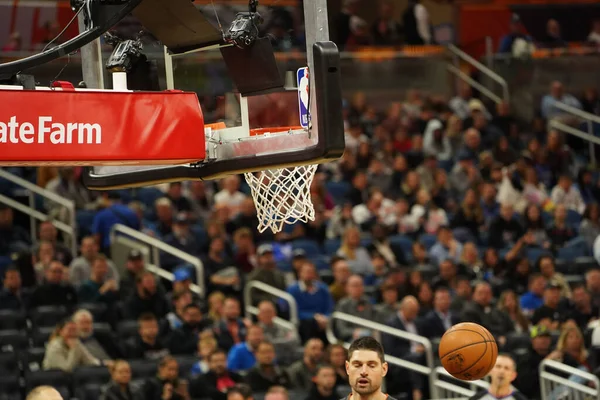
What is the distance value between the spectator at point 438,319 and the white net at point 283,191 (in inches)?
223

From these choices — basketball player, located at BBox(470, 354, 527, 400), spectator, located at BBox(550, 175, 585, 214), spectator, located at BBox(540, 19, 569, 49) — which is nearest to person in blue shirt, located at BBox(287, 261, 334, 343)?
basketball player, located at BBox(470, 354, 527, 400)

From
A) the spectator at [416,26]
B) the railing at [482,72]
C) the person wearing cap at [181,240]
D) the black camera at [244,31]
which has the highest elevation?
the spectator at [416,26]

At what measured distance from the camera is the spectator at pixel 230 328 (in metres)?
12.1

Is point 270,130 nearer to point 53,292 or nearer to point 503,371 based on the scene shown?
point 503,371

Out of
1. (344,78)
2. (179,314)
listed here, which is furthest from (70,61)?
(344,78)

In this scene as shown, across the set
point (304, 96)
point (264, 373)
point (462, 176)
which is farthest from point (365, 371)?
point (462, 176)

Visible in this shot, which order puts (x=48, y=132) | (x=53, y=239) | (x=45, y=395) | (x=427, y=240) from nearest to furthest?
(x=48, y=132) → (x=45, y=395) → (x=53, y=239) → (x=427, y=240)

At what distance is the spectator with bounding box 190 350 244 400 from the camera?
10945 mm

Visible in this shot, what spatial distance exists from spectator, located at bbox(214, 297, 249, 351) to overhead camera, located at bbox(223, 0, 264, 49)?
18.8ft

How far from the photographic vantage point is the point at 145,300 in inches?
490

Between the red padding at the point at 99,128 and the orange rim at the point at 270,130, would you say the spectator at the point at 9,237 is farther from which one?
the red padding at the point at 99,128

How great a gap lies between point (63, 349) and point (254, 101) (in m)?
5.07

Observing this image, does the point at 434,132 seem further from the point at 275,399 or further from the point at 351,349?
the point at 351,349

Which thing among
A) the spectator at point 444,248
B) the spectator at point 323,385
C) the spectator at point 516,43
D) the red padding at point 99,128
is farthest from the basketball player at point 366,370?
the spectator at point 516,43
